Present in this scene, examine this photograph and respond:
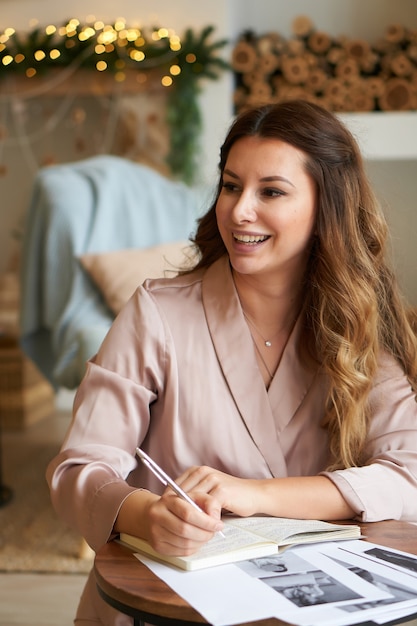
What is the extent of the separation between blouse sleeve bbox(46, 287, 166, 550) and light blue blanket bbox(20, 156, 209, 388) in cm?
145

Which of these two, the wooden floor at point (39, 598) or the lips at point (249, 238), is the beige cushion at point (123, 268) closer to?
the wooden floor at point (39, 598)

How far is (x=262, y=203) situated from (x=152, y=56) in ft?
11.3

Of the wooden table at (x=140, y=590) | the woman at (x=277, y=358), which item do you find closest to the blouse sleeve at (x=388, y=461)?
the woman at (x=277, y=358)

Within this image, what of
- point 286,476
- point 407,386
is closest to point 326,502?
point 286,476

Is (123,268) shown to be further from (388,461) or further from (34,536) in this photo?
(388,461)

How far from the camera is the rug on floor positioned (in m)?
2.73

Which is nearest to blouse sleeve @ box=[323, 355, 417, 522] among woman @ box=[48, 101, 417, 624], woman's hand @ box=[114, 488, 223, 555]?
woman @ box=[48, 101, 417, 624]

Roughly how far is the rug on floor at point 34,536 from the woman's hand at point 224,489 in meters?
1.57

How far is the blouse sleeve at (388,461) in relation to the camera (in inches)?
51.6

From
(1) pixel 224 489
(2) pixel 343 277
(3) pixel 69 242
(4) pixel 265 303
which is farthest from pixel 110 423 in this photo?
(3) pixel 69 242

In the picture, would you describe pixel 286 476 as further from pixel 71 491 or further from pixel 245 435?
pixel 71 491

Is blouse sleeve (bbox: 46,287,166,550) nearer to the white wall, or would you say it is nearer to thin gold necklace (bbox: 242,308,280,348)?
thin gold necklace (bbox: 242,308,280,348)

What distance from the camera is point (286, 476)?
1.46 meters

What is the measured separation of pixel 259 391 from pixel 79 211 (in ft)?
6.22
